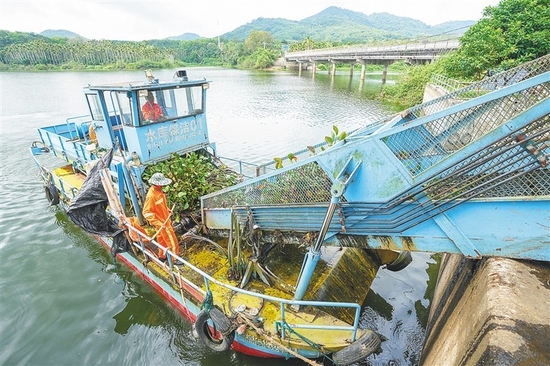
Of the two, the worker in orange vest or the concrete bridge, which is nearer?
the worker in orange vest

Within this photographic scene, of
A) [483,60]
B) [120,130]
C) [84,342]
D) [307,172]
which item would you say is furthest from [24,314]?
[483,60]

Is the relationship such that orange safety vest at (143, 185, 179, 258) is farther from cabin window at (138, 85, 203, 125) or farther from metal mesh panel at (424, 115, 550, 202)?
metal mesh panel at (424, 115, 550, 202)

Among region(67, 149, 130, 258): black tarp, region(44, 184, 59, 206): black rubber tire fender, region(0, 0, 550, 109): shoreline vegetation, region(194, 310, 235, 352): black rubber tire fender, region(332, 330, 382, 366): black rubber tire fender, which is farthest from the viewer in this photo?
region(0, 0, 550, 109): shoreline vegetation

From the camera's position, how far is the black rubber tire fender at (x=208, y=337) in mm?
4535

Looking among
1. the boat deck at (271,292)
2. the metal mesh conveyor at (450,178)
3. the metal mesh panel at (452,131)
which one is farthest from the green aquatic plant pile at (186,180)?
the metal mesh panel at (452,131)

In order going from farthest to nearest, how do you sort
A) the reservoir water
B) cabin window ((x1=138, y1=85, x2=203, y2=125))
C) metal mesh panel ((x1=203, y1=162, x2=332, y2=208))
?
cabin window ((x1=138, y1=85, x2=203, y2=125)), the reservoir water, metal mesh panel ((x1=203, y1=162, x2=332, y2=208))

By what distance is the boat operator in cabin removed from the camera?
658 centimetres

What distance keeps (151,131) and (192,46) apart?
133932 mm

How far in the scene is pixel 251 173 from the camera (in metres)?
13.8

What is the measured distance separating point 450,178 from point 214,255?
177 inches

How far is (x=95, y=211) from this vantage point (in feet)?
19.0

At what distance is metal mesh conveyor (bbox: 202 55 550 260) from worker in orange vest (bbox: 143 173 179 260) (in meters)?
2.39

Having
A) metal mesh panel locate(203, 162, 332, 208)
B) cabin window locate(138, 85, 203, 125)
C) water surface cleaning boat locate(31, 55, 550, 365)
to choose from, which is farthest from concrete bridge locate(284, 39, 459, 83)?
metal mesh panel locate(203, 162, 332, 208)

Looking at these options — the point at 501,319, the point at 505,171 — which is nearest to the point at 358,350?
the point at 501,319
